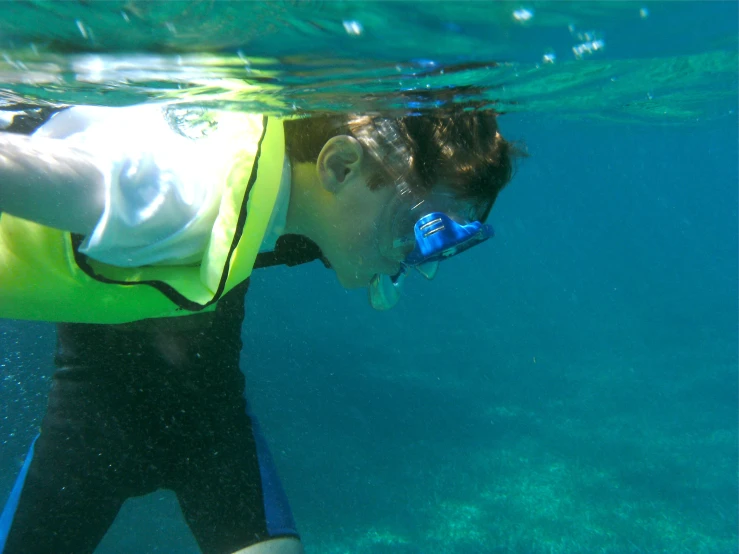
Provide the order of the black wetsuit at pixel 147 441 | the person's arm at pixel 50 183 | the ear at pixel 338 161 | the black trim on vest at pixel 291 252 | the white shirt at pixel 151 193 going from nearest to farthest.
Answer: the person's arm at pixel 50 183 < the white shirt at pixel 151 193 < the ear at pixel 338 161 < the black wetsuit at pixel 147 441 < the black trim on vest at pixel 291 252

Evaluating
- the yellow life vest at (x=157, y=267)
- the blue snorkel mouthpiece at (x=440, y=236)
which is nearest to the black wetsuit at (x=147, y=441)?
the blue snorkel mouthpiece at (x=440, y=236)

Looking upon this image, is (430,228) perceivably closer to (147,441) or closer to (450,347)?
(147,441)

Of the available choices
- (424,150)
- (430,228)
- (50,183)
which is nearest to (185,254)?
(50,183)

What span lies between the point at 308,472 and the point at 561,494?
556 cm

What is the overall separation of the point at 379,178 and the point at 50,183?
1505mm

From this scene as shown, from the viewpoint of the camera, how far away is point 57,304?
8.23ft

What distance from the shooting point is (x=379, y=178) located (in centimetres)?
278

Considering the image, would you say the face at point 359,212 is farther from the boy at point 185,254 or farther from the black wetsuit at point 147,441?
the black wetsuit at point 147,441

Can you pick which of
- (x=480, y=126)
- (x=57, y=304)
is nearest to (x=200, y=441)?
(x=57, y=304)

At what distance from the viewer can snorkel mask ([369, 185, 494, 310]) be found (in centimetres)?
281

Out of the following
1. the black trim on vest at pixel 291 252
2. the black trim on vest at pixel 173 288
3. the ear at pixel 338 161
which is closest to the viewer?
the black trim on vest at pixel 173 288

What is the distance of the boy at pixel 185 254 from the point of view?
6.24ft

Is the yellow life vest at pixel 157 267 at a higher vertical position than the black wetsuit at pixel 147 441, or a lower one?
higher

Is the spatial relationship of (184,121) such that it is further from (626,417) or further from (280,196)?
(626,417)
